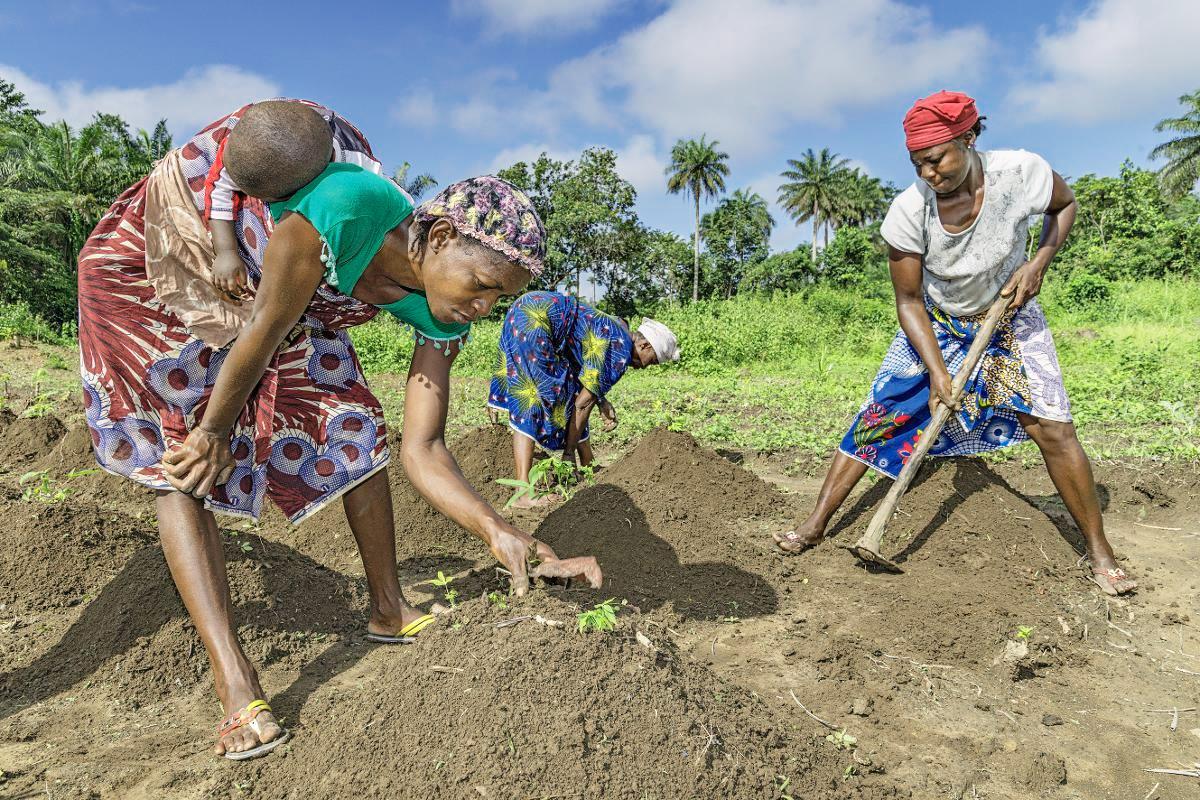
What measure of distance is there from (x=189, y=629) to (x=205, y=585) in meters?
0.56

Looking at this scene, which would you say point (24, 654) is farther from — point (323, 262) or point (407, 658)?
point (323, 262)

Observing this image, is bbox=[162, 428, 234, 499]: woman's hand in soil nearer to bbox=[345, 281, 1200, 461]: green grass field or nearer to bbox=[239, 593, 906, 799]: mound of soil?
bbox=[239, 593, 906, 799]: mound of soil

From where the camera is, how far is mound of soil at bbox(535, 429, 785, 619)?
3246mm

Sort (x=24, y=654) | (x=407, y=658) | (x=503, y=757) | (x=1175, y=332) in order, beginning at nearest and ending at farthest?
(x=503, y=757)
(x=407, y=658)
(x=24, y=654)
(x=1175, y=332)

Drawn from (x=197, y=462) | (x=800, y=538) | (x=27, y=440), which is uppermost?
(x=27, y=440)

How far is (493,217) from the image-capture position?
1995 millimetres

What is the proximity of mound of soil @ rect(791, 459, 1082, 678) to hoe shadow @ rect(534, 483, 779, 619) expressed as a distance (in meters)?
0.29

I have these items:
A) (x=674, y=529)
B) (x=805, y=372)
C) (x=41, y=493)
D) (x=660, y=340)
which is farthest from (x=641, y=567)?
(x=805, y=372)

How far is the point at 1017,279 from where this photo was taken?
328cm

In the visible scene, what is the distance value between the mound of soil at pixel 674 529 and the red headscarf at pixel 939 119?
1.78m

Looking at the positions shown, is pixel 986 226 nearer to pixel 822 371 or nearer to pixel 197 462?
pixel 197 462

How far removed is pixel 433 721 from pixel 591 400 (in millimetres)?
3098

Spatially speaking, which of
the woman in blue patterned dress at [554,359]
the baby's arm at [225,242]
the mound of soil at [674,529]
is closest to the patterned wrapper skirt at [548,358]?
the woman in blue patterned dress at [554,359]

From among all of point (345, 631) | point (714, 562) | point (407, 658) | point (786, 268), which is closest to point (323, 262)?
point (407, 658)
